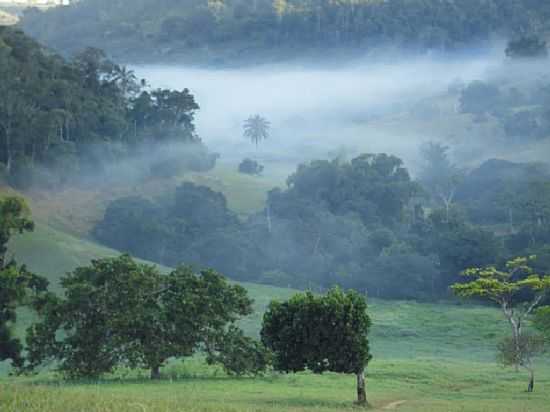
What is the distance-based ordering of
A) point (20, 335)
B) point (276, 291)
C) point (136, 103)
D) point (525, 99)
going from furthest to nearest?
point (525, 99)
point (136, 103)
point (276, 291)
point (20, 335)

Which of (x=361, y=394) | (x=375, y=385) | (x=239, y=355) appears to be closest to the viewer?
(x=361, y=394)

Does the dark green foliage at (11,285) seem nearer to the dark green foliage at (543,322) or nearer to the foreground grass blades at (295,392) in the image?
the foreground grass blades at (295,392)

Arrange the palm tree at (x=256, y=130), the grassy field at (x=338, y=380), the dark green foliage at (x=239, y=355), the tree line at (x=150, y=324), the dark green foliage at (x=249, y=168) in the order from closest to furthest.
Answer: the grassy field at (x=338, y=380)
the tree line at (x=150, y=324)
the dark green foliage at (x=239, y=355)
the dark green foliage at (x=249, y=168)
the palm tree at (x=256, y=130)

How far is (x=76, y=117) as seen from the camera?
9544cm

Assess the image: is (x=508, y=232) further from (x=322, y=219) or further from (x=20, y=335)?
(x=20, y=335)

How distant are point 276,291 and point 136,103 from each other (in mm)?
38374

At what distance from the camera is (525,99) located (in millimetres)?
152875

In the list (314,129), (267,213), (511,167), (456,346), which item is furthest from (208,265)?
(314,129)

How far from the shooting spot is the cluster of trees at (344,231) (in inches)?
3415

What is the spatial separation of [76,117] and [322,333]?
214ft

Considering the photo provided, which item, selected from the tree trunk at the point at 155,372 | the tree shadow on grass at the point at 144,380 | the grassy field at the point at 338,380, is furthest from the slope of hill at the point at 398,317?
the tree trunk at the point at 155,372

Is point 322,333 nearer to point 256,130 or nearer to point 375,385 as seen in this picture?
point 375,385

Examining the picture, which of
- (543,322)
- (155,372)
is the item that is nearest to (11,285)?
(155,372)

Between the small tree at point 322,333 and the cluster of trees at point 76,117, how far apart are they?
56.1 m
